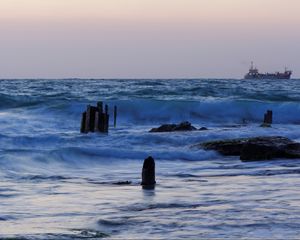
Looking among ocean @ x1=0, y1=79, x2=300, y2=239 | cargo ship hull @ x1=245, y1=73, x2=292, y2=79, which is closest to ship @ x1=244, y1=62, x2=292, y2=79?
cargo ship hull @ x1=245, y1=73, x2=292, y2=79

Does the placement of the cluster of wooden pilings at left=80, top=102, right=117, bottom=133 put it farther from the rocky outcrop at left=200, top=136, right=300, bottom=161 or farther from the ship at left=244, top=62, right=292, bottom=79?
the ship at left=244, top=62, right=292, bottom=79

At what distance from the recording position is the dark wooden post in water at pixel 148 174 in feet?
47.0

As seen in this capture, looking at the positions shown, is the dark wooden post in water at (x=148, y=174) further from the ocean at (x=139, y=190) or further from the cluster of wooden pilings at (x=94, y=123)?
the cluster of wooden pilings at (x=94, y=123)

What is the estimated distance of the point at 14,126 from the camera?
107ft

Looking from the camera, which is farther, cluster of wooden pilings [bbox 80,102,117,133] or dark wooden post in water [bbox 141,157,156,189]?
cluster of wooden pilings [bbox 80,102,117,133]

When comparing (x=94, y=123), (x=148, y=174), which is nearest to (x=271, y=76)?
(x=94, y=123)

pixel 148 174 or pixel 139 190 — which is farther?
pixel 148 174

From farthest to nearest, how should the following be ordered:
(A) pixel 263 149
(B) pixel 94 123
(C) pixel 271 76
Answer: (C) pixel 271 76
(B) pixel 94 123
(A) pixel 263 149

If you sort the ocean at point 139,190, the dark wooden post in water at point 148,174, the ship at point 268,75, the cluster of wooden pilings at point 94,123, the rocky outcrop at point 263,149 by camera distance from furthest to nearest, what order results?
the ship at point 268,75
the cluster of wooden pilings at point 94,123
the rocky outcrop at point 263,149
the dark wooden post in water at point 148,174
the ocean at point 139,190

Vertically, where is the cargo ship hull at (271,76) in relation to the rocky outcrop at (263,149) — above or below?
above

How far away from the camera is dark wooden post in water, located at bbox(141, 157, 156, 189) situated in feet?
47.0

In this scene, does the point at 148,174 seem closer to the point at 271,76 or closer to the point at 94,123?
the point at 94,123

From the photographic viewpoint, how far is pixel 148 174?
47.4 ft

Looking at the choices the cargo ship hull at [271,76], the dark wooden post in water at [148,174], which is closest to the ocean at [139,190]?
the dark wooden post in water at [148,174]
